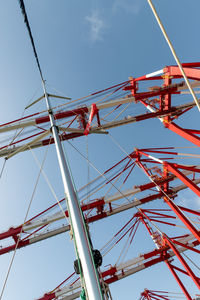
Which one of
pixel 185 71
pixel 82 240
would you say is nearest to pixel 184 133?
pixel 185 71

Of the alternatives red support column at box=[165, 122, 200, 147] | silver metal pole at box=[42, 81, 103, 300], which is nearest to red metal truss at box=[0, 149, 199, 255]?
red support column at box=[165, 122, 200, 147]

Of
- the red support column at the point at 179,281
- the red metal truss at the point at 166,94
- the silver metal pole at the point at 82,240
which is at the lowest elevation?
the silver metal pole at the point at 82,240

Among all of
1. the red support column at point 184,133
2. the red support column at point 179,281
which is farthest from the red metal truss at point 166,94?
the red support column at point 179,281

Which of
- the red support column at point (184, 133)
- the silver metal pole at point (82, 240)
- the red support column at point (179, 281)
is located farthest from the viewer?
the red support column at point (179, 281)

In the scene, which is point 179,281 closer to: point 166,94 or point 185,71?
point 166,94

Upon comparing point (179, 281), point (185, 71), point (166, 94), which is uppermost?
point (166, 94)

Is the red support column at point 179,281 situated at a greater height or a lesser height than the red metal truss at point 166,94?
lesser

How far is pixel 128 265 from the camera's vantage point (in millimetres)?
19062

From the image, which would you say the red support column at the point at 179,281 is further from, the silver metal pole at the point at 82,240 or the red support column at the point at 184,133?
the silver metal pole at the point at 82,240

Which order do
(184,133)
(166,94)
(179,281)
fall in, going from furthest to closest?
(179,281) < (166,94) < (184,133)

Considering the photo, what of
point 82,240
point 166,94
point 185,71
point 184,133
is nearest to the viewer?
point 82,240

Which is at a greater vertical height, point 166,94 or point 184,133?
point 166,94

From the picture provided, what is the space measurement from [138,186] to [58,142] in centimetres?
1294

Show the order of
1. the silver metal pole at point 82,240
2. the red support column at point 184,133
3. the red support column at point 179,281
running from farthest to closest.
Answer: the red support column at point 179,281, the red support column at point 184,133, the silver metal pole at point 82,240
